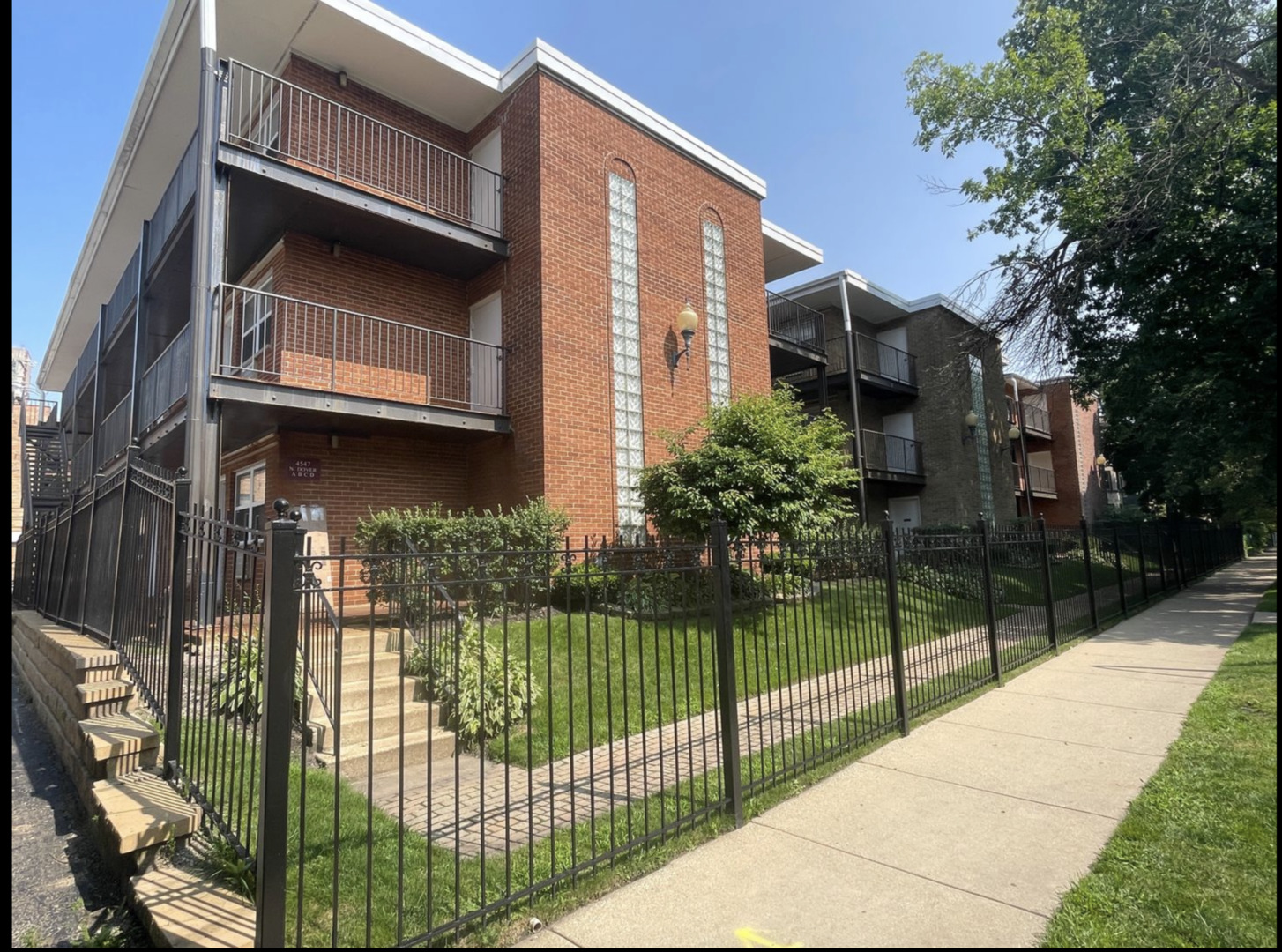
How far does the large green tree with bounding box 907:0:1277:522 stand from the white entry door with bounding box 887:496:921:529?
5.43 meters

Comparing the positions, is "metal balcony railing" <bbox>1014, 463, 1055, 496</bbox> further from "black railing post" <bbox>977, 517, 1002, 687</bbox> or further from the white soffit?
"black railing post" <bbox>977, 517, 1002, 687</bbox>

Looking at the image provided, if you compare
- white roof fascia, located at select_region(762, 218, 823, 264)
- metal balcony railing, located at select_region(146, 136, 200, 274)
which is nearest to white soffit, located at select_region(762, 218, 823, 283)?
white roof fascia, located at select_region(762, 218, 823, 264)

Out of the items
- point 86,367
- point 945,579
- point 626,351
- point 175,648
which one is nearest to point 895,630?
point 945,579

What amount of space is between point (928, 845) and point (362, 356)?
32.9 ft

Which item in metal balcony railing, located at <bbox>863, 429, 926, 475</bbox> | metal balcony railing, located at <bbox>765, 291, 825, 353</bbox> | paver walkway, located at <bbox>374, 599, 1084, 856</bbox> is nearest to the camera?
paver walkway, located at <bbox>374, 599, 1084, 856</bbox>

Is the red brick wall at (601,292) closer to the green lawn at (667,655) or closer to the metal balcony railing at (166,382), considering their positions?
the green lawn at (667,655)

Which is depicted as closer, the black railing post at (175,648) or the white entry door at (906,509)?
the black railing post at (175,648)

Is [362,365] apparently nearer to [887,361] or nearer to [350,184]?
[350,184]

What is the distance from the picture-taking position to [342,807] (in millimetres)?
4289

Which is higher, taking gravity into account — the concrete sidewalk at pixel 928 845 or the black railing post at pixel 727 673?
the black railing post at pixel 727 673

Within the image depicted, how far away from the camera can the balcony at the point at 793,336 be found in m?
17.2

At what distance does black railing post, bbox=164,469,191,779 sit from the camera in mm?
4090

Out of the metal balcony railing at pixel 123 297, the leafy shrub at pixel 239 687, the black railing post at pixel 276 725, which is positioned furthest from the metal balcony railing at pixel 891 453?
the black railing post at pixel 276 725

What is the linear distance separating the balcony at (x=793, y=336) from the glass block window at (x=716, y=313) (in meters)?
2.61
